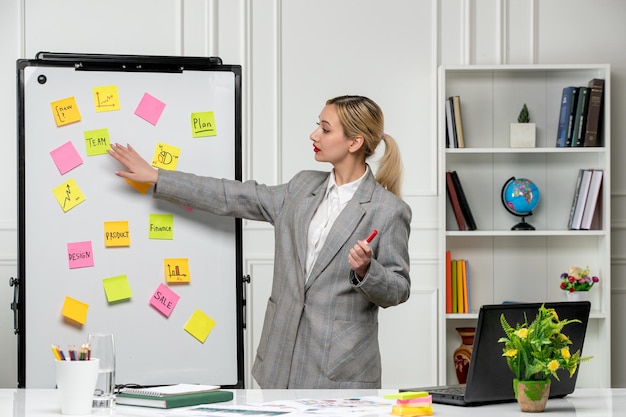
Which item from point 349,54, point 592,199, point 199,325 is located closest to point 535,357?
point 199,325

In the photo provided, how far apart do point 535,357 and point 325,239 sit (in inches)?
40.9

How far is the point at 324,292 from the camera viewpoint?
280 centimetres

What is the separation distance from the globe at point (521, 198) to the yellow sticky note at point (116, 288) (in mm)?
2186

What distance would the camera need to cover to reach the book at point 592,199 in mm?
4402

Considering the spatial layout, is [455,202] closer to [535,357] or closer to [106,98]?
[106,98]

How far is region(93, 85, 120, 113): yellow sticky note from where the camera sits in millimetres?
3010

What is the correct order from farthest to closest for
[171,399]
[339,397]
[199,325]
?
[199,325] → [339,397] → [171,399]

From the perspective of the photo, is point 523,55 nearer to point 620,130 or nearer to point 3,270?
point 620,130

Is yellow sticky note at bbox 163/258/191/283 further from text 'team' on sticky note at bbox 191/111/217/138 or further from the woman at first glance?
text 'team' on sticky note at bbox 191/111/217/138

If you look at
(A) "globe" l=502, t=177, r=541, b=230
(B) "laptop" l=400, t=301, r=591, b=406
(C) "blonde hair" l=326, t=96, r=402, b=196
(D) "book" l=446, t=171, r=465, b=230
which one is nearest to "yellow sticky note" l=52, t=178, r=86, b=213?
(C) "blonde hair" l=326, t=96, r=402, b=196

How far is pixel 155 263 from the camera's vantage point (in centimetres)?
301

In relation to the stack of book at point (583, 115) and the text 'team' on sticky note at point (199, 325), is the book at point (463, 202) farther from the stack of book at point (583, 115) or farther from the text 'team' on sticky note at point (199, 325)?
the text 'team' on sticky note at point (199, 325)

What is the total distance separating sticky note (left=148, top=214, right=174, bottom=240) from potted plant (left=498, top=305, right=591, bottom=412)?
1399 mm

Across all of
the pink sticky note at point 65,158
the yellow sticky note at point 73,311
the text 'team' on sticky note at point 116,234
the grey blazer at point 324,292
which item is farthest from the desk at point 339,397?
the pink sticky note at point 65,158
